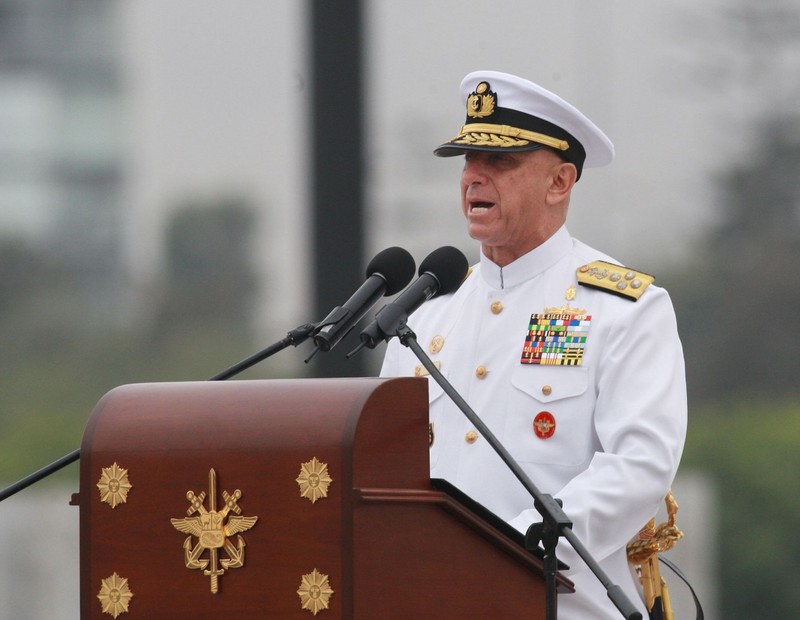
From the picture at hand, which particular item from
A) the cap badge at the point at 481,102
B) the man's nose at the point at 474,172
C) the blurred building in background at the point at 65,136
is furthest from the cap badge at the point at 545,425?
the blurred building in background at the point at 65,136

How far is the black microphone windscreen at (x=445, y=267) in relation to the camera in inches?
114

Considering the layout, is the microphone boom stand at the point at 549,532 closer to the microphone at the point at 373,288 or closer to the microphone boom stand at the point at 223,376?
the microphone at the point at 373,288

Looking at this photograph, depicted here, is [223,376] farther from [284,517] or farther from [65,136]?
[65,136]

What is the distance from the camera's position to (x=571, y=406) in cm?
324

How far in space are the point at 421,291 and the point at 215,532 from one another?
0.58 meters

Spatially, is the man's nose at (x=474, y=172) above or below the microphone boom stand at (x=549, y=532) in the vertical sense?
above

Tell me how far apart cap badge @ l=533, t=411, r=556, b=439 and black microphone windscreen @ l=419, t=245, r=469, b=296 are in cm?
43

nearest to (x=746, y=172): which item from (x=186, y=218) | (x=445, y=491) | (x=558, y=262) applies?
(x=186, y=218)

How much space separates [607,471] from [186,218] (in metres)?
4.13

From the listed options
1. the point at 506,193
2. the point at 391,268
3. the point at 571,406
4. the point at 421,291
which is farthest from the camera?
the point at 506,193

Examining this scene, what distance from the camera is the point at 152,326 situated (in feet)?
22.4

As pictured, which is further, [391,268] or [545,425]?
[545,425]

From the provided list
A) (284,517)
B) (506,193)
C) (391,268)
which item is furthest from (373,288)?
(506,193)

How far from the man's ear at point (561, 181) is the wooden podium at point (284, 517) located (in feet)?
3.07
